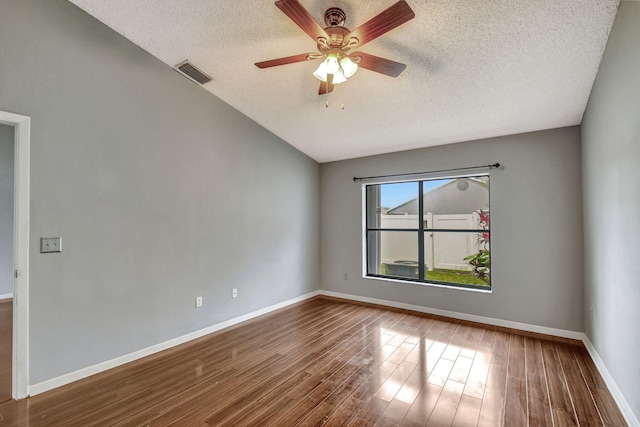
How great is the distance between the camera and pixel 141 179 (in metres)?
2.99

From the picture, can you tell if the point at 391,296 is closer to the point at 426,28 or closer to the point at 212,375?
the point at 212,375

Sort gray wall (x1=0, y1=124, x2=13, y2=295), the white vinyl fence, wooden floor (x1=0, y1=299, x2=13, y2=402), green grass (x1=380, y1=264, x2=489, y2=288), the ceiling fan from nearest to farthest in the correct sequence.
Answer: the ceiling fan < wooden floor (x1=0, y1=299, x2=13, y2=402) < green grass (x1=380, y1=264, x2=489, y2=288) < the white vinyl fence < gray wall (x1=0, y1=124, x2=13, y2=295)

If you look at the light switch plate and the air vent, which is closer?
the light switch plate

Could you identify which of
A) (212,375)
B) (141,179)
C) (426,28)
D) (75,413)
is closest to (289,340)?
(212,375)

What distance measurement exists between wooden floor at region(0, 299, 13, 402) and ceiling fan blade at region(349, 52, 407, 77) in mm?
3650

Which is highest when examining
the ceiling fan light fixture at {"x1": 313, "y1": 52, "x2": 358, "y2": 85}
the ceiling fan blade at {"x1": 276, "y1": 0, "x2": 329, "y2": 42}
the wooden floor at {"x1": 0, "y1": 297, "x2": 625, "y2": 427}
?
the ceiling fan blade at {"x1": 276, "y1": 0, "x2": 329, "y2": 42}

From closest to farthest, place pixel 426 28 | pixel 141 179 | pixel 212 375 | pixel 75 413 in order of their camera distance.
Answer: pixel 75 413 → pixel 426 28 → pixel 212 375 → pixel 141 179

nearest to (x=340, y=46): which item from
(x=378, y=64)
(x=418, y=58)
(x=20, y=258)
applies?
(x=378, y=64)

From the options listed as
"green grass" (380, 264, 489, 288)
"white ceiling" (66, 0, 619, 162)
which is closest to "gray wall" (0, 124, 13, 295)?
"white ceiling" (66, 0, 619, 162)

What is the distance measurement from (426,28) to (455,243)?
3490 millimetres

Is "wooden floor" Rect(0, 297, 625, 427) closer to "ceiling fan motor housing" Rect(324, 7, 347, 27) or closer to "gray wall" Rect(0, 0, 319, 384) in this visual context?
"gray wall" Rect(0, 0, 319, 384)

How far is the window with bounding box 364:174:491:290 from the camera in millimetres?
4508

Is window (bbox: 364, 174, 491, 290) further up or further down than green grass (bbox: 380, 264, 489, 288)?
further up

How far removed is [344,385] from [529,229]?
2925 millimetres
